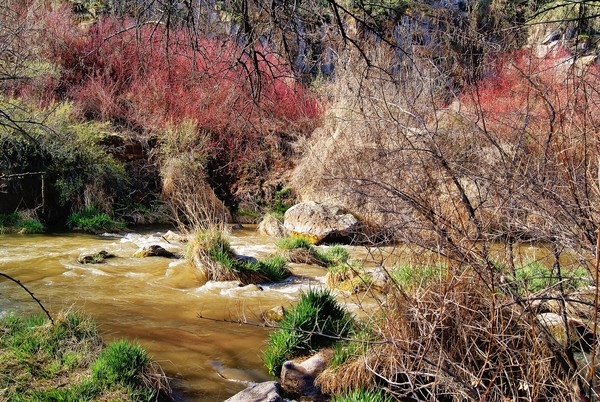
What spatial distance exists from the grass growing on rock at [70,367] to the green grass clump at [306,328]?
36.9 inches

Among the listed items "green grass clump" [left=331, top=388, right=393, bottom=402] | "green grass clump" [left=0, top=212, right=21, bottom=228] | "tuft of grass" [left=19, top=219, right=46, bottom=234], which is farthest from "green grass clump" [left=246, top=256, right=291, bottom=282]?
"green grass clump" [left=0, top=212, right=21, bottom=228]

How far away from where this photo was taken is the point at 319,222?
11070mm

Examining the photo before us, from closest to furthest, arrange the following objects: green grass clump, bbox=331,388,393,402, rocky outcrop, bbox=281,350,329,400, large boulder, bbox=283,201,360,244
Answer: green grass clump, bbox=331,388,393,402
rocky outcrop, bbox=281,350,329,400
large boulder, bbox=283,201,360,244

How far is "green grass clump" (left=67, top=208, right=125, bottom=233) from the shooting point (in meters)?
11.1

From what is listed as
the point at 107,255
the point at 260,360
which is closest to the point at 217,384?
the point at 260,360

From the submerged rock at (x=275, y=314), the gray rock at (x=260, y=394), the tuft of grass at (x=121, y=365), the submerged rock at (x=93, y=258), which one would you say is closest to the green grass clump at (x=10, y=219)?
the submerged rock at (x=93, y=258)

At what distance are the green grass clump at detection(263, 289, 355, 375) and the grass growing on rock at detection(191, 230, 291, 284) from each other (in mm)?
2669

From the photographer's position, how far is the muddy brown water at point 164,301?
4.50 m

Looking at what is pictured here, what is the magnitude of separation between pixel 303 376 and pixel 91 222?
819cm

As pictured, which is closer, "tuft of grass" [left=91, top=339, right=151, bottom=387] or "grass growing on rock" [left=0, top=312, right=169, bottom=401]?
"grass growing on rock" [left=0, top=312, right=169, bottom=401]

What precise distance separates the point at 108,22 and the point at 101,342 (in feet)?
50.7

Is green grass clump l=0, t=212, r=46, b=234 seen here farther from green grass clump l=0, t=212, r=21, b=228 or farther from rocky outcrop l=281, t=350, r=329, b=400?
rocky outcrop l=281, t=350, r=329, b=400

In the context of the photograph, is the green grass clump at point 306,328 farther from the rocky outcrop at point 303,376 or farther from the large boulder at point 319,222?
the large boulder at point 319,222

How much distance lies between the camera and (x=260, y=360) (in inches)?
184
